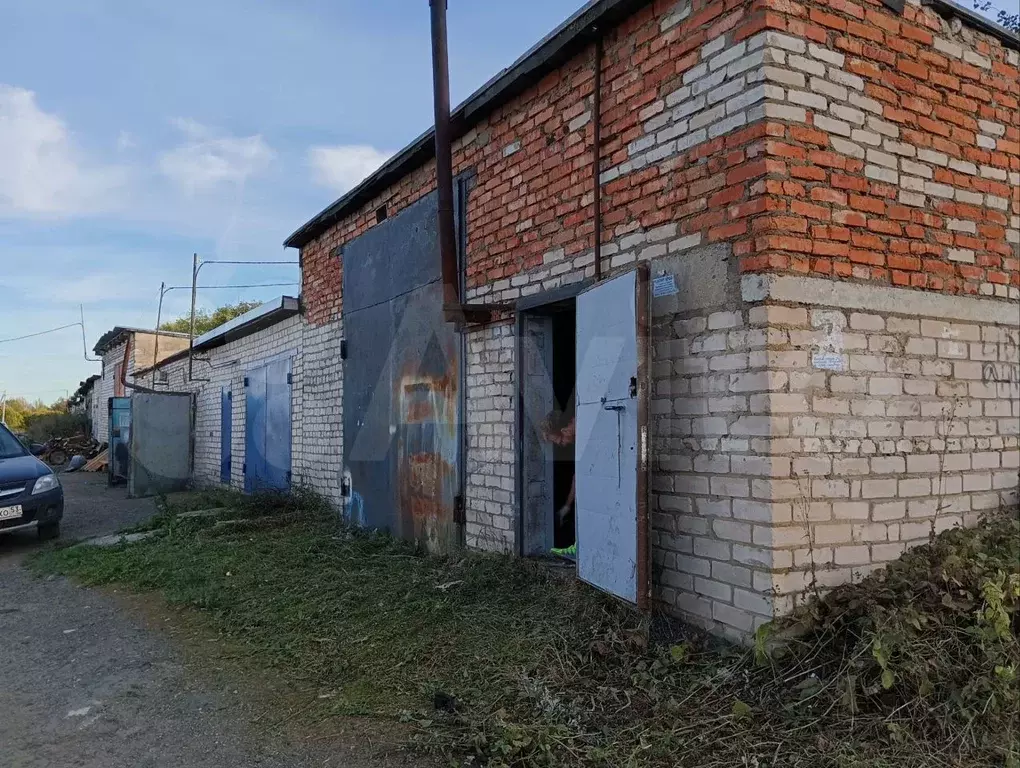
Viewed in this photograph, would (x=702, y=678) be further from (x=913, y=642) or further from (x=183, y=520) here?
(x=183, y=520)

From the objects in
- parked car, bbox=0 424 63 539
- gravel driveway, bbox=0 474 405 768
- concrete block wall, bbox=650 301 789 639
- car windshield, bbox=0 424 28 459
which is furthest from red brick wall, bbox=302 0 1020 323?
car windshield, bbox=0 424 28 459

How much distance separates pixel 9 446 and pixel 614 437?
808 centimetres

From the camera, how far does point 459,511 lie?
587 cm

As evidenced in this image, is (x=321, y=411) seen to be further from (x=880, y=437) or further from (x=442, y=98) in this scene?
(x=880, y=437)

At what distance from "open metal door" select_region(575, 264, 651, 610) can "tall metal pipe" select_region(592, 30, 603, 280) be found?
13.5 inches

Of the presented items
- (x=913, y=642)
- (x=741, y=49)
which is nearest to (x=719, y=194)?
(x=741, y=49)

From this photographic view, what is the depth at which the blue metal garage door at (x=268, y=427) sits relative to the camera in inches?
397

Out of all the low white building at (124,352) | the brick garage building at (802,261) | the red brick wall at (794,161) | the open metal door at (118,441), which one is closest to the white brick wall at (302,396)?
the open metal door at (118,441)

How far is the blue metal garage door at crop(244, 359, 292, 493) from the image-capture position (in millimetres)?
10078

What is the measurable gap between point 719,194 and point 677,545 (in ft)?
6.01

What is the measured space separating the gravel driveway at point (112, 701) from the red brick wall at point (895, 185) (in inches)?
124

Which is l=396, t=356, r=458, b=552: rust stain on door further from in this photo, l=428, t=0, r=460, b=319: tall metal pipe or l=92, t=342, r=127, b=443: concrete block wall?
l=92, t=342, r=127, b=443: concrete block wall

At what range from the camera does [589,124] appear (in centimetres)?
464

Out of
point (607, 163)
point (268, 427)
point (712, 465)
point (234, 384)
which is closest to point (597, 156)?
point (607, 163)
